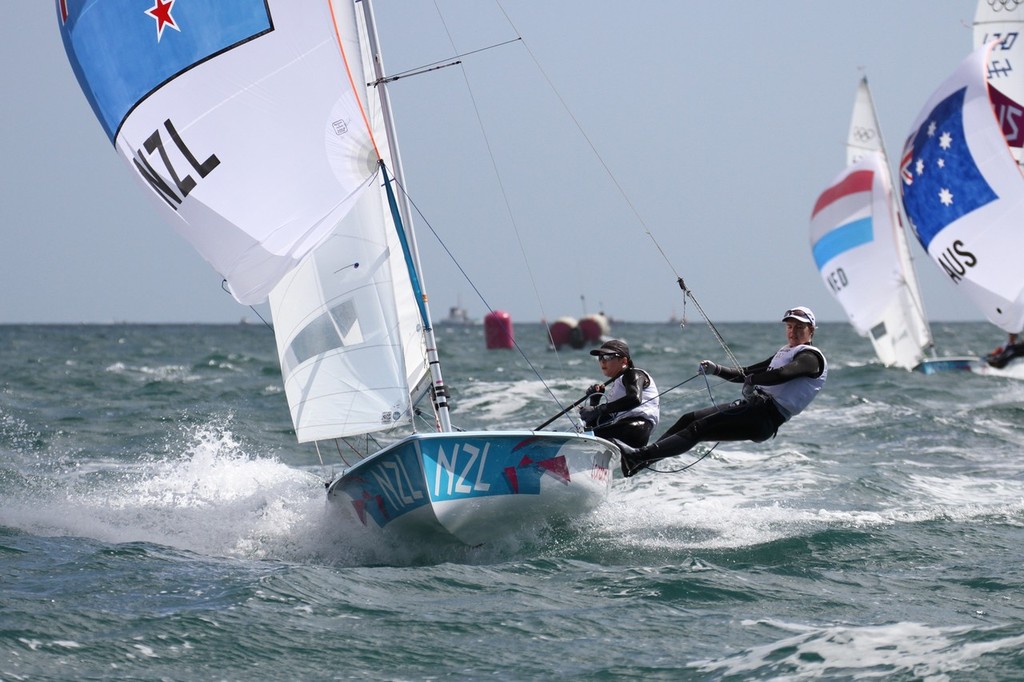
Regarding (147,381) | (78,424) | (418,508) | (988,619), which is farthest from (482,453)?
(147,381)

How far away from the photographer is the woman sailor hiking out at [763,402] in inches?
275

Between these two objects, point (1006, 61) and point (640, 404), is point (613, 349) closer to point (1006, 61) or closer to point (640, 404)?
point (640, 404)

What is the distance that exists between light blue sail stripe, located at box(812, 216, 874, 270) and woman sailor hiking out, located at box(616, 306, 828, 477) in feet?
48.9

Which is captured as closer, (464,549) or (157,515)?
(464,549)

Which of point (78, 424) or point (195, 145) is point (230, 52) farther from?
point (78, 424)

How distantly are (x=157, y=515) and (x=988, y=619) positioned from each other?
5.31 m

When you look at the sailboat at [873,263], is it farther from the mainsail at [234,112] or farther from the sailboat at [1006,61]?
the mainsail at [234,112]

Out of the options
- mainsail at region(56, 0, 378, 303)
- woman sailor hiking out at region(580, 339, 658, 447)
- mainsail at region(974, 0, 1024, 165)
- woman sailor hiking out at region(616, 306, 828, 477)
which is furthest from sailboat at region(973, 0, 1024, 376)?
mainsail at region(56, 0, 378, 303)

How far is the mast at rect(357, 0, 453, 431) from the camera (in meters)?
7.03

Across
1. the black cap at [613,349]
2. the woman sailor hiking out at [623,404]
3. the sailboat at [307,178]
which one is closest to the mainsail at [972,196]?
the woman sailor hiking out at [623,404]

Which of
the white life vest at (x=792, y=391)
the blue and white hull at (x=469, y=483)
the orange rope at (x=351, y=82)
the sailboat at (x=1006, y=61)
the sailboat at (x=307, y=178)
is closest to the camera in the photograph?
the blue and white hull at (x=469, y=483)

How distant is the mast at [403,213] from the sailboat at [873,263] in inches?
615

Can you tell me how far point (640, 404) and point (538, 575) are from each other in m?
2.00

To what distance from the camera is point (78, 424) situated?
44.8 ft
